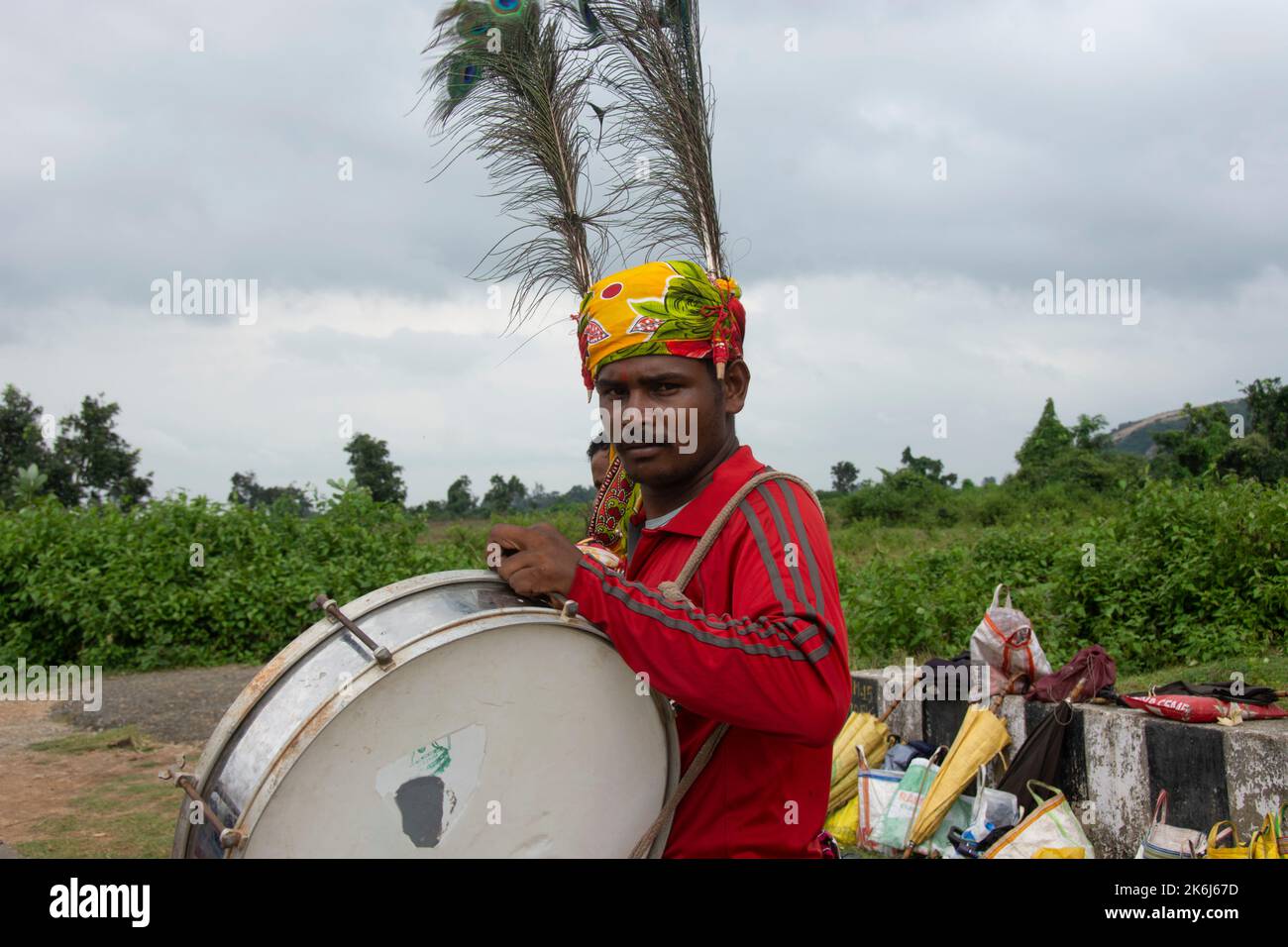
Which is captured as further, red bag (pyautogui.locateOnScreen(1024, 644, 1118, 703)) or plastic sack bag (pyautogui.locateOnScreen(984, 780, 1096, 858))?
Result: red bag (pyautogui.locateOnScreen(1024, 644, 1118, 703))

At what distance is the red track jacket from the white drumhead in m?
0.10

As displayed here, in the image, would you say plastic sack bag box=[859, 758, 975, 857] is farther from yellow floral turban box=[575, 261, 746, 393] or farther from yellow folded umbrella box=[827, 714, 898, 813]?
yellow floral turban box=[575, 261, 746, 393]

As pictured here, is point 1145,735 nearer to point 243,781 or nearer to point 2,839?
point 243,781

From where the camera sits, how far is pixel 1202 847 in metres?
4.04

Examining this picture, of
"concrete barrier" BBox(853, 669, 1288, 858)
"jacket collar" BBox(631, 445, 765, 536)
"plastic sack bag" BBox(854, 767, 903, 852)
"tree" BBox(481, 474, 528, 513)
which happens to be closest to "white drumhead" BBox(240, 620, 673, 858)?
"jacket collar" BBox(631, 445, 765, 536)

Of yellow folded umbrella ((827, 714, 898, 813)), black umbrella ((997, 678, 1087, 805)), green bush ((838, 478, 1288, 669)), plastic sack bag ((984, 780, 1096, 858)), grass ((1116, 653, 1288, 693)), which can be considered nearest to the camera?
plastic sack bag ((984, 780, 1096, 858))

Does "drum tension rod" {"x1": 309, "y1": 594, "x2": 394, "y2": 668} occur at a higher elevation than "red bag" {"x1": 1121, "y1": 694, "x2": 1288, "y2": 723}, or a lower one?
higher

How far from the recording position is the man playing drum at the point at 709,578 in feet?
5.15

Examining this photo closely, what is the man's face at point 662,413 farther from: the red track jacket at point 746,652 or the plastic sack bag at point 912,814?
the plastic sack bag at point 912,814

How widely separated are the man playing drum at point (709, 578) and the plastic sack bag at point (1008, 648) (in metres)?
3.64

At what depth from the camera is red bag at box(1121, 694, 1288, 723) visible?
4.29m

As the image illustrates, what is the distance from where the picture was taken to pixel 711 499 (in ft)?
6.21
